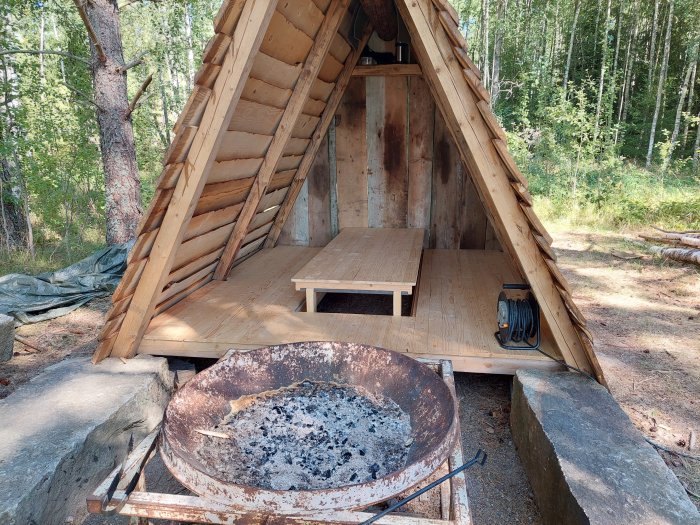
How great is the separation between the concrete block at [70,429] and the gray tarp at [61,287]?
1670 millimetres

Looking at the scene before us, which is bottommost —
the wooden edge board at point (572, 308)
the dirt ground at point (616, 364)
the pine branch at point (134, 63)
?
the dirt ground at point (616, 364)

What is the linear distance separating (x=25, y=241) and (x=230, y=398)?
555 centimetres

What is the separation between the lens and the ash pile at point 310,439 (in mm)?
1472

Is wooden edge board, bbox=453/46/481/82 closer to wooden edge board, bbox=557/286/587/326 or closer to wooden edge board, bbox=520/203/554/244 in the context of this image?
wooden edge board, bbox=520/203/554/244

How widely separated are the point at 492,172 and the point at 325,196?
3.06 m

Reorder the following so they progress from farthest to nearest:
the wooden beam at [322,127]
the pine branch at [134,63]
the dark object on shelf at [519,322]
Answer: the wooden beam at [322,127]
the pine branch at [134,63]
the dark object on shelf at [519,322]

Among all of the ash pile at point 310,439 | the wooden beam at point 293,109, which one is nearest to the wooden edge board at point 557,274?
the ash pile at point 310,439

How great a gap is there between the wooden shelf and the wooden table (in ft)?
5.26

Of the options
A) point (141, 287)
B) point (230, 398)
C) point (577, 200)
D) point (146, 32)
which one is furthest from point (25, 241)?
point (146, 32)

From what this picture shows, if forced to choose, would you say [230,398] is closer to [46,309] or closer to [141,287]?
[141,287]

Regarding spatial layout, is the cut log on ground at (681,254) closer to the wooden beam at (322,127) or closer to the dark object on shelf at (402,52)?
the dark object on shelf at (402,52)

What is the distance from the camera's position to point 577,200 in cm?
806

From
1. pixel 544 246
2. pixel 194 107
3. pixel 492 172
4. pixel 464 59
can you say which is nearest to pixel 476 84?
pixel 464 59

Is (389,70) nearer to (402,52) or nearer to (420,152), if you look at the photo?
(402,52)
